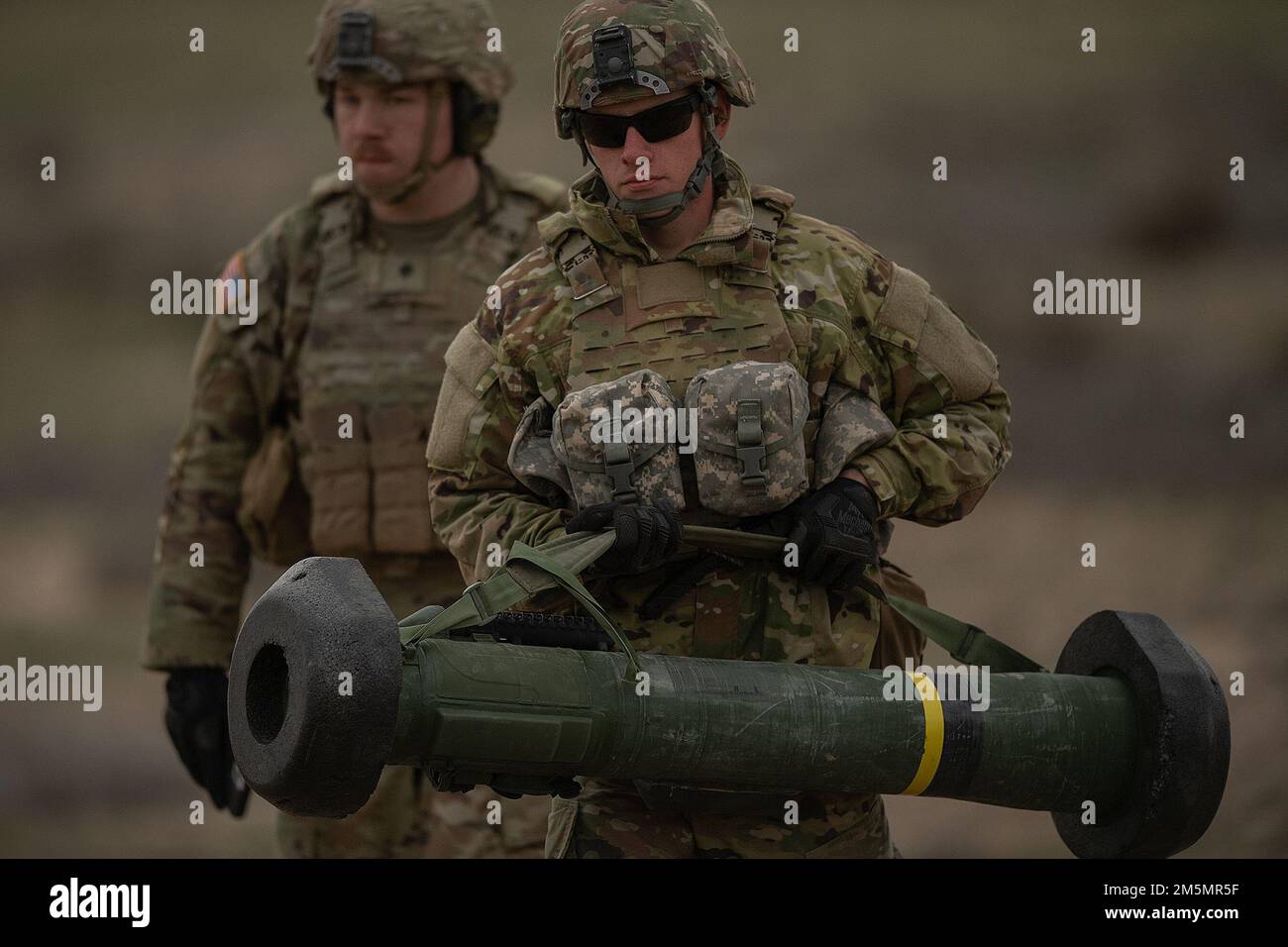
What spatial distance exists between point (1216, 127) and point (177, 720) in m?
6.68

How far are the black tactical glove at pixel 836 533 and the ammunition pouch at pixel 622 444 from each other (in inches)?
9.9

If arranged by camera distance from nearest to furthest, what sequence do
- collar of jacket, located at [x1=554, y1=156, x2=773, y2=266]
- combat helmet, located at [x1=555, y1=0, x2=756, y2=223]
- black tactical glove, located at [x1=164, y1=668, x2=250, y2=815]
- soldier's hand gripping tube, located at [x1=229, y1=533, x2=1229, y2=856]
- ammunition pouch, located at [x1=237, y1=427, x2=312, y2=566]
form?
1. soldier's hand gripping tube, located at [x1=229, y1=533, x2=1229, y2=856]
2. combat helmet, located at [x1=555, y1=0, x2=756, y2=223]
3. collar of jacket, located at [x1=554, y1=156, x2=773, y2=266]
4. black tactical glove, located at [x1=164, y1=668, x2=250, y2=815]
5. ammunition pouch, located at [x1=237, y1=427, x2=312, y2=566]

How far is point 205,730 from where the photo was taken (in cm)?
782

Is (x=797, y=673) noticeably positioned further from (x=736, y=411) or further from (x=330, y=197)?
(x=330, y=197)

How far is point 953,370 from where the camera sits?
18.5 feet

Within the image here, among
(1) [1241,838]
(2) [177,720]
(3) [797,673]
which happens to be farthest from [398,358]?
(1) [1241,838]

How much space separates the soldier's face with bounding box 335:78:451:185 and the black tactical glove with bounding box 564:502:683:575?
2799 millimetres

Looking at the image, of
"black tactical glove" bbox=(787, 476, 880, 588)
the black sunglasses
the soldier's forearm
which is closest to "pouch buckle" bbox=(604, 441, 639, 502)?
"black tactical glove" bbox=(787, 476, 880, 588)

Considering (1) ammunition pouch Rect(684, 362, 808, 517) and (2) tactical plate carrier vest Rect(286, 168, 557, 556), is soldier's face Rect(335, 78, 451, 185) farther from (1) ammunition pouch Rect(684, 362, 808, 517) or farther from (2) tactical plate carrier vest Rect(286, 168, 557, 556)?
(1) ammunition pouch Rect(684, 362, 808, 517)

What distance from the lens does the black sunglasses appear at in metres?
5.46

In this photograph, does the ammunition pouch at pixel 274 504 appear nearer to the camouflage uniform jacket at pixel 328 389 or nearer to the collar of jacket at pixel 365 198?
the camouflage uniform jacket at pixel 328 389

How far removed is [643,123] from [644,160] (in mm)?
76

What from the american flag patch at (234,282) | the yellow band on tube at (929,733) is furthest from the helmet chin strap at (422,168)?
the yellow band on tube at (929,733)

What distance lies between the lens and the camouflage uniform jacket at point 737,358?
18.0ft
